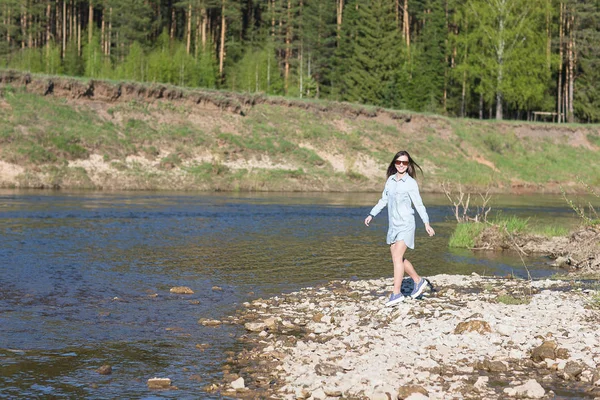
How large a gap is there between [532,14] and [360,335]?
62167mm

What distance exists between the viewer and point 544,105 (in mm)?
74562

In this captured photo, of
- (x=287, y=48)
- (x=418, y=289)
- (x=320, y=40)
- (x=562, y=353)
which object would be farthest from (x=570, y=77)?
(x=562, y=353)

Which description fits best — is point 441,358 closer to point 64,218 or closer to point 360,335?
point 360,335

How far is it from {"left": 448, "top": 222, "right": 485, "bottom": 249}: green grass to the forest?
47.0 metres

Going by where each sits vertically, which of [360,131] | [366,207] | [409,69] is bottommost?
[366,207]

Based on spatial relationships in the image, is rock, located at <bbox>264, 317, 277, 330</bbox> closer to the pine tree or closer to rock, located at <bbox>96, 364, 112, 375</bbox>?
rock, located at <bbox>96, 364, 112, 375</bbox>

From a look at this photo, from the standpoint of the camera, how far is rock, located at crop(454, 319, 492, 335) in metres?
9.02

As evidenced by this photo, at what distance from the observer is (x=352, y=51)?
77312 mm

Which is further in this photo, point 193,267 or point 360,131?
point 360,131

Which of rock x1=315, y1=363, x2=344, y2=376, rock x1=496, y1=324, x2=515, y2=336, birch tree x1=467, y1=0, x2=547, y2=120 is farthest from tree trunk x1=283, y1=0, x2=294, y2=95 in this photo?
rock x1=315, y1=363, x2=344, y2=376

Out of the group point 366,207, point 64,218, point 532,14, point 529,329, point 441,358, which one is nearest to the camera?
point 441,358

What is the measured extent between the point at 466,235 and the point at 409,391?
13.7m

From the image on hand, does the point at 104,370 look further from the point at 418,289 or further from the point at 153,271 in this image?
the point at 153,271

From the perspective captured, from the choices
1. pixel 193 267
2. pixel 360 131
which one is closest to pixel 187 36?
pixel 360 131
